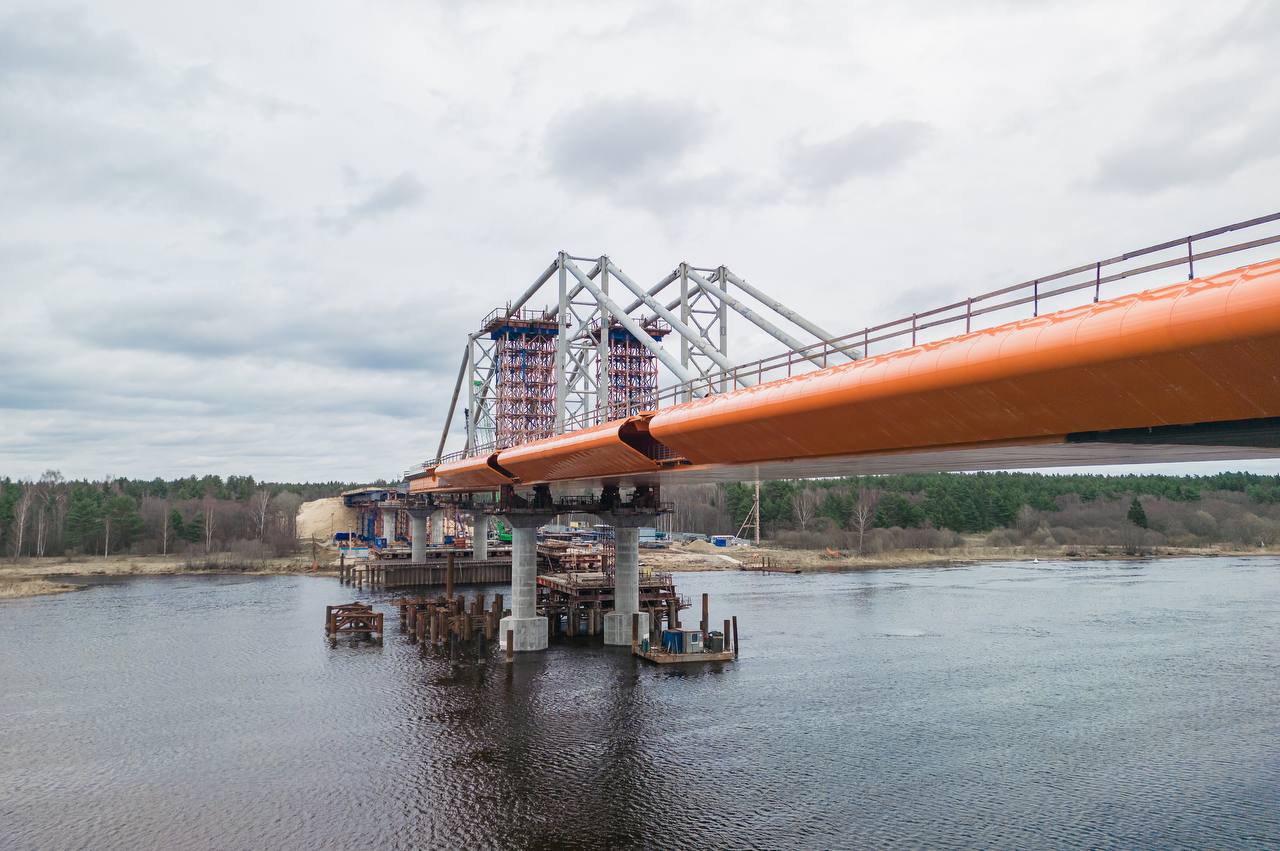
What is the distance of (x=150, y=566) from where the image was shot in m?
98.1

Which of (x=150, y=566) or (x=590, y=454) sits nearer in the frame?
(x=590, y=454)

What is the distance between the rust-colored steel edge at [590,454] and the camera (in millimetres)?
26172

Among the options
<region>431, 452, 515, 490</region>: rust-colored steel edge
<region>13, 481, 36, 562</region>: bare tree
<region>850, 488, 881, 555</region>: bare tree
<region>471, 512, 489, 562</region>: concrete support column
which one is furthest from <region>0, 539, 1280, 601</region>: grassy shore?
<region>431, 452, 515, 490</region>: rust-colored steel edge

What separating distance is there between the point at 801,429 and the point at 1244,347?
29.9 ft

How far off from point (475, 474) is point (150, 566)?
238 feet

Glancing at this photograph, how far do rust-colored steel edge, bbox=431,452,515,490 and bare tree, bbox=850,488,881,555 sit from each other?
300 feet

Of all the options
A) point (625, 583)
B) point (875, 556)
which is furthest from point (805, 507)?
point (625, 583)

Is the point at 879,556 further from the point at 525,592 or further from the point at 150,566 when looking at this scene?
the point at 150,566

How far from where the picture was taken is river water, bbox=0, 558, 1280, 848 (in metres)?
21.3

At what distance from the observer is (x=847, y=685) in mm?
37000

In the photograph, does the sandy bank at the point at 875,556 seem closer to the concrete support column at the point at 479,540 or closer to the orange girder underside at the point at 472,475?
Answer: the concrete support column at the point at 479,540

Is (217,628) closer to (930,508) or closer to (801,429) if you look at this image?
(801,429)

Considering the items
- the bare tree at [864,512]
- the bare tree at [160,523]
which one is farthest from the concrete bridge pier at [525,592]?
the bare tree at [864,512]

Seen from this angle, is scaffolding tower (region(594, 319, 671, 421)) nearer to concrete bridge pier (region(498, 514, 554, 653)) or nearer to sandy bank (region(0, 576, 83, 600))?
concrete bridge pier (region(498, 514, 554, 653))
